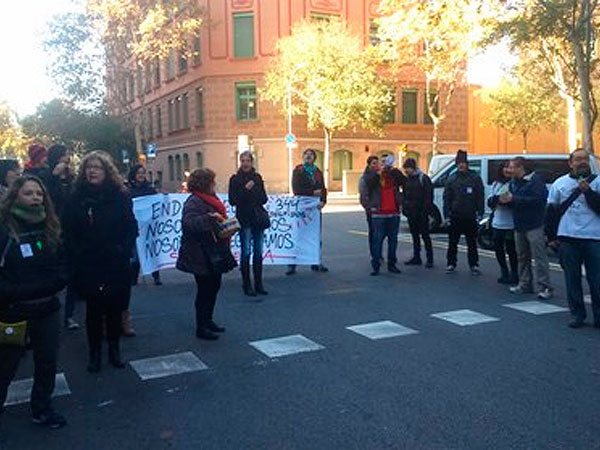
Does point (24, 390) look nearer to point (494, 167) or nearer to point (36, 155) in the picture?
point (36, 155)

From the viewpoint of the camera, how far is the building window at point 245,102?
137 ft

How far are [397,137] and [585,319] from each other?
128ft

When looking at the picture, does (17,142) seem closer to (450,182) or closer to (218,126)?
(218,126)

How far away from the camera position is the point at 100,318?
574 cm

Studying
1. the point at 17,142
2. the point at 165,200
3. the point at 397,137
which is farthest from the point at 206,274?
the point at 17,142

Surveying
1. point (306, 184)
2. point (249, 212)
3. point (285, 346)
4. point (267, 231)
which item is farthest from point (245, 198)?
point (285, 346)

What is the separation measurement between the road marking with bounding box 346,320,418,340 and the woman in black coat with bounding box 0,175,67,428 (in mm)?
3242

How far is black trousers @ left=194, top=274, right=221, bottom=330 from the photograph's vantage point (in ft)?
21.7

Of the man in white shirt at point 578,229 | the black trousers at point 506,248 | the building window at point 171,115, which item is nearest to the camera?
the man in white shirt at point 578,229

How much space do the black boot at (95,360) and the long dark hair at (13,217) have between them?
158 cm

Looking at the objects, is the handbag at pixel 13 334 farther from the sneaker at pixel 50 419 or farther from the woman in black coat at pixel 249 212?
the woman in black coat at pixel 249 212

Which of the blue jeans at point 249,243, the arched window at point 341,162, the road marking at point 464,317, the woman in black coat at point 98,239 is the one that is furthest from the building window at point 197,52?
the woman in black coat at point 98,239

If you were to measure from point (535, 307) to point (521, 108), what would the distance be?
41.6 m

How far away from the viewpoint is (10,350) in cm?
426
